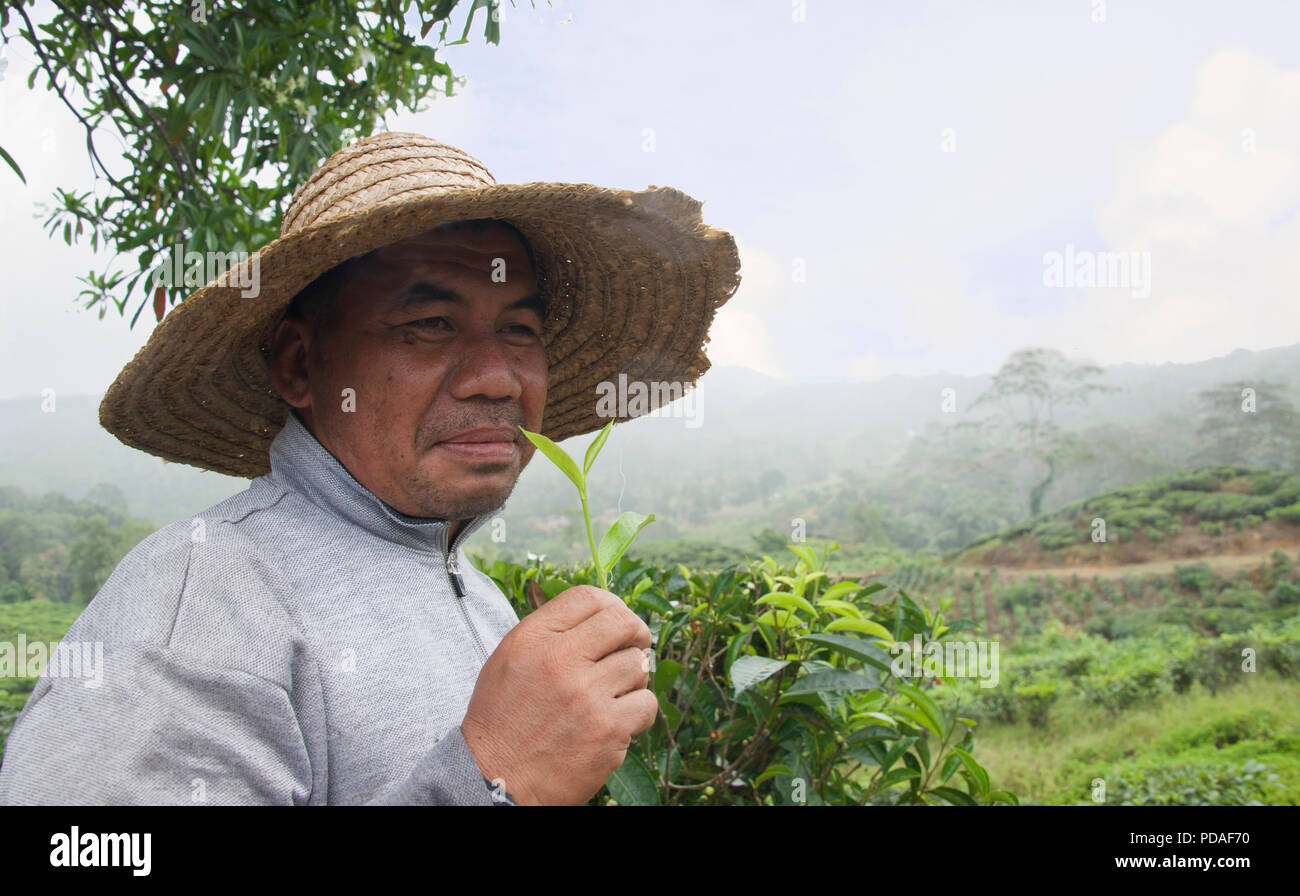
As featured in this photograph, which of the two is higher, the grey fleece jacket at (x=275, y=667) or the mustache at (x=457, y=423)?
the mustache at (x=457, y=423)

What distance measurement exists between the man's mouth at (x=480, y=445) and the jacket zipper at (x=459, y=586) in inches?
6.4

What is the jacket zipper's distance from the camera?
0.98 m

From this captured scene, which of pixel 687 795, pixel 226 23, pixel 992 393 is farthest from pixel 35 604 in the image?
pixel 992 393

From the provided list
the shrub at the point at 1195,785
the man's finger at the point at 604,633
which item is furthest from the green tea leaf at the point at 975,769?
the shrub at the point at 1195,785

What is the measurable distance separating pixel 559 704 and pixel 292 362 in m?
0.65

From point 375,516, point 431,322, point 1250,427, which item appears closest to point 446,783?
point 375,516

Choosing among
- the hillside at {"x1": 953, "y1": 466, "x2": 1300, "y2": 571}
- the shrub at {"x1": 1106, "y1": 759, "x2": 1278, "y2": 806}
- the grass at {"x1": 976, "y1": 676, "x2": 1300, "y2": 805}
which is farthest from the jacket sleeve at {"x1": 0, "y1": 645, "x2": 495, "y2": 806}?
the hillside at {"x1": 953, "y1": 466, "x2": 1300, "y2": 571}

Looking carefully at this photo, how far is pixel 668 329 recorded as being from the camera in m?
1.31

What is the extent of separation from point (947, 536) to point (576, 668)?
10.1 meters

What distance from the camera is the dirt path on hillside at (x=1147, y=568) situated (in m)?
8.25

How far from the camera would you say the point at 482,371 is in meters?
0.94

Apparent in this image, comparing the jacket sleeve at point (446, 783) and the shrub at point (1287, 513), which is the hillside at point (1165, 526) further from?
the jacket sleeve at point (446, 783)

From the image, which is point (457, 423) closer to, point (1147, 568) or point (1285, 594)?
point (1285, 594)
